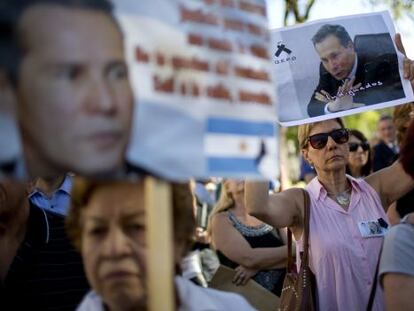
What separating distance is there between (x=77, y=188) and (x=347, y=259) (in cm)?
164

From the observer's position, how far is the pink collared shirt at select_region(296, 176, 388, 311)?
10.8 feet

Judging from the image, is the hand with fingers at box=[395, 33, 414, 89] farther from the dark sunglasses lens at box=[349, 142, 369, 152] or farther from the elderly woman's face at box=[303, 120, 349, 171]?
the dark sunglasses lens at box=[349, 142, 369, 152]

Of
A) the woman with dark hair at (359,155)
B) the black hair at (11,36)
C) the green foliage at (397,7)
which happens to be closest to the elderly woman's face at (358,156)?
the woman with dark hair at (359,155)

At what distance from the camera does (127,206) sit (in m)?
1.94

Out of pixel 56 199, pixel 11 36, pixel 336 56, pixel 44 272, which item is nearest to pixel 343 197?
pixel 336 56

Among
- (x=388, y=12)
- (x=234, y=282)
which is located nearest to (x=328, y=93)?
(x=388, y=12)

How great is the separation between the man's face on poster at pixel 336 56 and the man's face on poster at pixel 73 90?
5.79ft

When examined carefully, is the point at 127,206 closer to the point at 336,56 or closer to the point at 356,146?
the point at 336,56

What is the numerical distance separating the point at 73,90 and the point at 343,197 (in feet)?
7.03

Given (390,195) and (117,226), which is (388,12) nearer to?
(390,195)

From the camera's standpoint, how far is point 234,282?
13.2 ft

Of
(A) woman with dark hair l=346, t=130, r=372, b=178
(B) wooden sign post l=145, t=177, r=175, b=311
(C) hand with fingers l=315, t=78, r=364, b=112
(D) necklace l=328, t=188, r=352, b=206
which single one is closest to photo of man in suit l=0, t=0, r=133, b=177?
(B) wooden sign post l=145, t=177, r=175, b=311

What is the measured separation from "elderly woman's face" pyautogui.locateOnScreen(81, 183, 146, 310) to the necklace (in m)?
1.79

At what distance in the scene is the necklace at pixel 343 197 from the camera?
3.54 m
